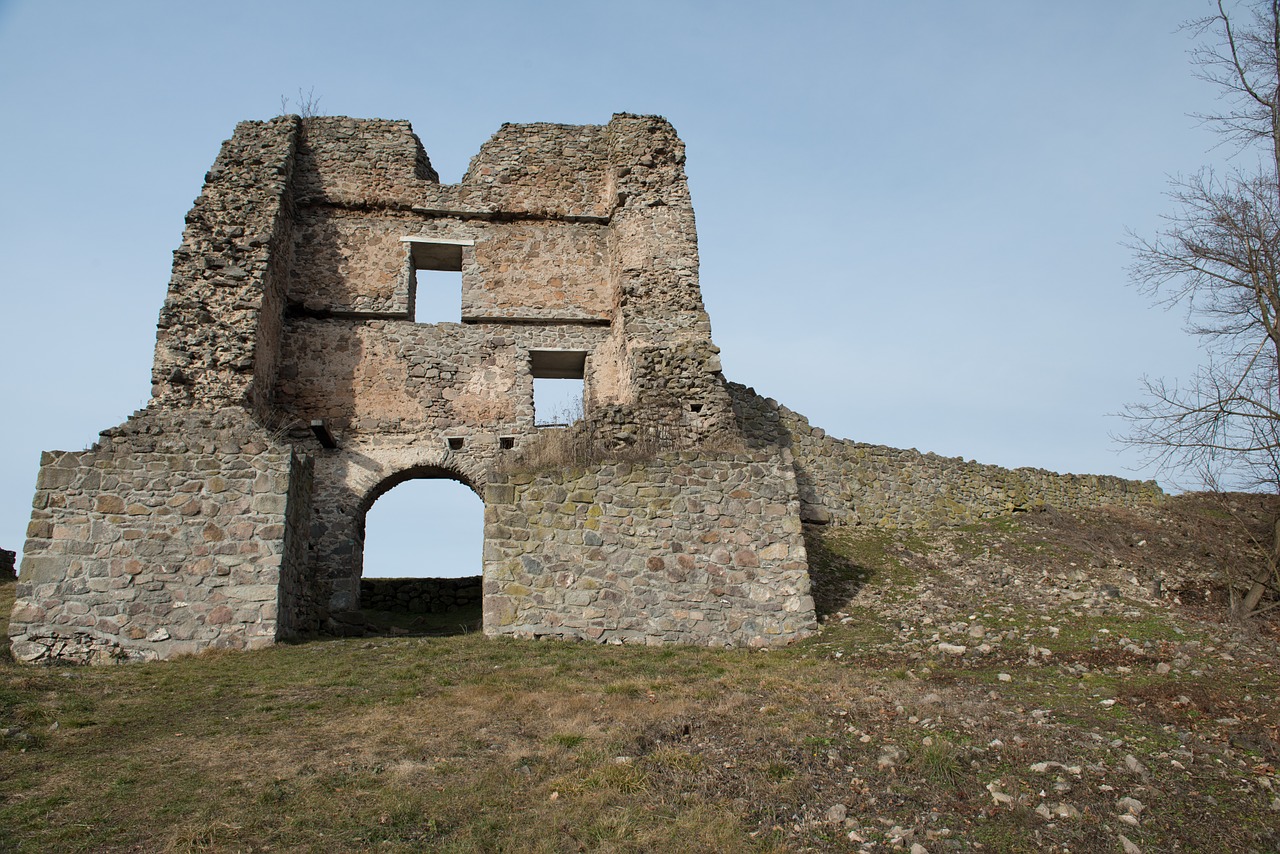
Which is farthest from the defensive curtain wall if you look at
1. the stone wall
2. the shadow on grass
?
the stone wall

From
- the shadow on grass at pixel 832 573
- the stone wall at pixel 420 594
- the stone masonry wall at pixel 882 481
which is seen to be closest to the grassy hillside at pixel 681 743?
the shadow on grass at pixel 832 573

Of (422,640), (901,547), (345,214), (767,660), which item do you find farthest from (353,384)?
(901,547)

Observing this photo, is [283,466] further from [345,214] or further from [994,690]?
[994,690]

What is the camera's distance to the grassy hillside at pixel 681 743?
516 centimetres

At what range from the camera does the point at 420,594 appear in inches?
621

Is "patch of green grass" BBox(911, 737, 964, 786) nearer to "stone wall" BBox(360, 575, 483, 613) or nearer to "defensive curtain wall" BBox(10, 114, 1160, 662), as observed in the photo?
"defensive curtain wall" BBox(10, 114, 1160, 662)

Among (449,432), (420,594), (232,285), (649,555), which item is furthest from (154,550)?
(420,594)

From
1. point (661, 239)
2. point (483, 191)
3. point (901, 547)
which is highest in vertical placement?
point (483, 191)

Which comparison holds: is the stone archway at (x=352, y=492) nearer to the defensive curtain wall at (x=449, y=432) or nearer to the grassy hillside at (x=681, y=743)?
the defensive curtain wall at (x=449, y=432)

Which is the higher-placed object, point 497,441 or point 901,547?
point 497,441

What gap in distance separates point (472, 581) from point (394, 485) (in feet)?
9.39

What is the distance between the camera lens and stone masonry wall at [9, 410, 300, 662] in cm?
956

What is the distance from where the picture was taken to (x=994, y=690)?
299 inches

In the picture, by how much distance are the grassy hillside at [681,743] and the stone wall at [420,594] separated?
5102 millimetres
